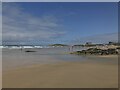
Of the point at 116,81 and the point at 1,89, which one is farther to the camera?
the point at 116,81

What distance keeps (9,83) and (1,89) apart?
0.72 m

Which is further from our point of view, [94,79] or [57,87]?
[94,79]

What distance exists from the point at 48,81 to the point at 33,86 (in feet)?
2.45

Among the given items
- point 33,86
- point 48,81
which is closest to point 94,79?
point 48,81

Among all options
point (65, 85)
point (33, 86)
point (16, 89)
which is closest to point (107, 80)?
point (65, 85)

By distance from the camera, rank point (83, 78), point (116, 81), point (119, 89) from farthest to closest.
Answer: point (83, 78)
point (116, 81)
point (119, 89)

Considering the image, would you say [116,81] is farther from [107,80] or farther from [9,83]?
[9,83]

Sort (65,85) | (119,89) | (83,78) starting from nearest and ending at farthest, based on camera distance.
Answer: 1. (119,89)
2. (65,85)
3. (83,78)

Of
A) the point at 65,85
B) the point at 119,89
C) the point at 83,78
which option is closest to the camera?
the point at 119,89

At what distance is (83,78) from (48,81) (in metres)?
1.28

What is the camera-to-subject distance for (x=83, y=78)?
7.82m

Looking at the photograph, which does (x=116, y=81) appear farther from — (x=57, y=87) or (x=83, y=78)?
(x=57, y=87)

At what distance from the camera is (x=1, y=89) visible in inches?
255

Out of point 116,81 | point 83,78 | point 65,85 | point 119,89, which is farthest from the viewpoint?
point 83,78
